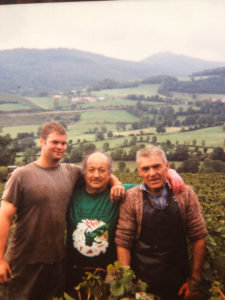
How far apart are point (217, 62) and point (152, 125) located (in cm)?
118

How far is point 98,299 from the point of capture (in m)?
1.28

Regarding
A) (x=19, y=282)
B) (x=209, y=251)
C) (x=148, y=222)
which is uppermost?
(x=148, y=222)

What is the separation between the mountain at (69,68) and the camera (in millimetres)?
3662

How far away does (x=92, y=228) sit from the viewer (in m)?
1.84

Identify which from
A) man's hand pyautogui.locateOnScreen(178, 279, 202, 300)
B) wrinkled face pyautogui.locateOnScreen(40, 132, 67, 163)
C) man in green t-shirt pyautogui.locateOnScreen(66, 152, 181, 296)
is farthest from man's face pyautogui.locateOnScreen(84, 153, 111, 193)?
man's hand pyautogui.locateOnScreen(178, 279, 202, 300)

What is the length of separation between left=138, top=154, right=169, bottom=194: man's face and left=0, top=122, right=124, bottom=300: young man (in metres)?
0.19

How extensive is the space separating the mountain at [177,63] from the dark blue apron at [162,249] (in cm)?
258

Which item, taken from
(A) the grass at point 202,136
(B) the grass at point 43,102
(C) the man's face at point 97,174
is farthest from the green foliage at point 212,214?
(B) the grass at point 43,102

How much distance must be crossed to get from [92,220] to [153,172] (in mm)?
520

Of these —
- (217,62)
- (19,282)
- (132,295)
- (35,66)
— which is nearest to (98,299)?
(132,295)

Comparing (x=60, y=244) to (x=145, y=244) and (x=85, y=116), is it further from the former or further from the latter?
(x=85, y=116)

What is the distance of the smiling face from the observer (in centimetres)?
185

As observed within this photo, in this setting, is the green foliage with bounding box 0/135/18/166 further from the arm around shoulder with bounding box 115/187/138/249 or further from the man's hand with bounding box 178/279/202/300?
the man's hand with bounding box 178/279/202/300

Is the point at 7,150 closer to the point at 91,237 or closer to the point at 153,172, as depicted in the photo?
the point at 91,237
